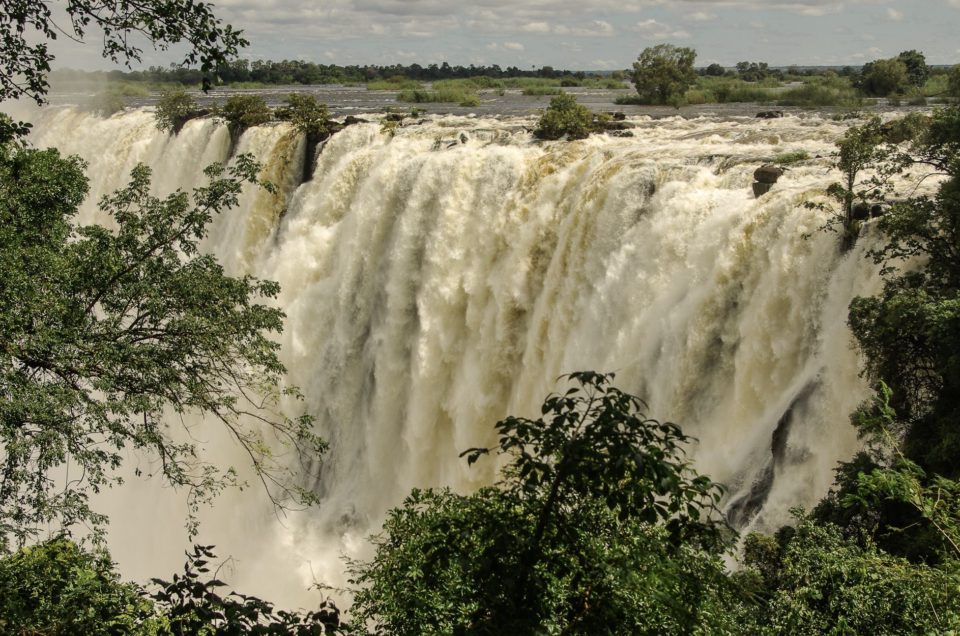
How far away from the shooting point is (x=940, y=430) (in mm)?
10023

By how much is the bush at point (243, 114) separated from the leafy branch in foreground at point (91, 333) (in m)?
19.1

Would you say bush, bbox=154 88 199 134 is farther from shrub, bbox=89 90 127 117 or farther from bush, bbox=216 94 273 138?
shrub, bbox=89 90 127 117

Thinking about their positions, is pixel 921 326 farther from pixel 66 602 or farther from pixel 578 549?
pixel 66 602

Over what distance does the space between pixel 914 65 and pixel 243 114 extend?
90.7ft

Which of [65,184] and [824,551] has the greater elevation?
[65,184]

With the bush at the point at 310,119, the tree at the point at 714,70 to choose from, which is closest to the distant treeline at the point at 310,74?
the tree at the point at 714,70

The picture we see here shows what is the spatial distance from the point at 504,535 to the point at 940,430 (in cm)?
697

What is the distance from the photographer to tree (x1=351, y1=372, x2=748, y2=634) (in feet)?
15.1

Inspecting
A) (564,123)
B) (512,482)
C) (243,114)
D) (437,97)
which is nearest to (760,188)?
(564,123)

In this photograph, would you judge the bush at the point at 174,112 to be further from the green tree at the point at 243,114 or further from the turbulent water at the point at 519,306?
the turbulent water at the point at 519,306

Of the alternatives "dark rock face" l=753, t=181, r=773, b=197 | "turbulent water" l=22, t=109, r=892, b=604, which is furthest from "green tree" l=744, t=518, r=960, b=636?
A: "dark rock face" l=753, t=181, r=773, b=197

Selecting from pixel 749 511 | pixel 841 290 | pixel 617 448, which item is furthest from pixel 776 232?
pixel 617 448

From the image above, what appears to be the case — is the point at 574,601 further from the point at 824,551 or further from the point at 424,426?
the point at 424,426

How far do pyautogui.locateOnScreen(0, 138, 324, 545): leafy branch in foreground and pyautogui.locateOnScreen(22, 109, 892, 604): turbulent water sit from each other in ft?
15.8
